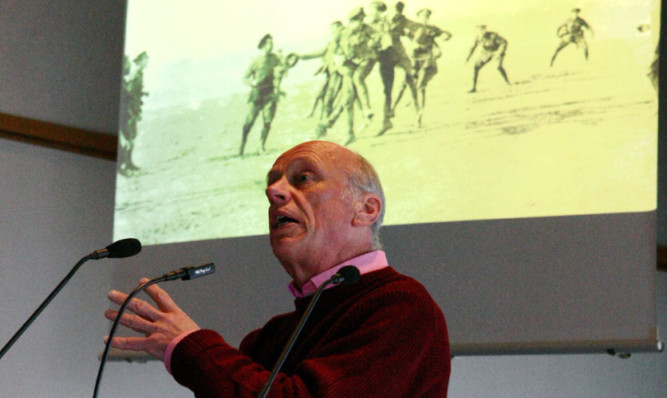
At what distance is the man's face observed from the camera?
2.12 metres

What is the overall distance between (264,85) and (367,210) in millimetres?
1785

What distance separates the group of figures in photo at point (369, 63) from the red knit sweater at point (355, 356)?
5.23ft

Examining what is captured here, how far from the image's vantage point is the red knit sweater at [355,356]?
168 centimetres

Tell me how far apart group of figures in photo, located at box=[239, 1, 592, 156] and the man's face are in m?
1.24

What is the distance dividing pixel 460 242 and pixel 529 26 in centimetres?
84

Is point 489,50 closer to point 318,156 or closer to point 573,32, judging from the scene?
point 573,32

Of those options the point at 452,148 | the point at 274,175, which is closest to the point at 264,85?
the point at 452,148

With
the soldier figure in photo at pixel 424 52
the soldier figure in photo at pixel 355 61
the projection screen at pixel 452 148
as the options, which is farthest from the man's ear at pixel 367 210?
the soldier figure in photo at pixel 355 61

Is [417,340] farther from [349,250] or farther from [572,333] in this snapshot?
[572,333]

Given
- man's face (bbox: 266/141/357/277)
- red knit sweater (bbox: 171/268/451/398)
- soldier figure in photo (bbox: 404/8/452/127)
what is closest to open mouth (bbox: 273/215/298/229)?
man's face (bbox: 266/141/357/277)

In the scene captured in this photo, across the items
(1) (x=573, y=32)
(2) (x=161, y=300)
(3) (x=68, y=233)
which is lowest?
(3) (x=68, y=233)

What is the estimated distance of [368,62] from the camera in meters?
3.60

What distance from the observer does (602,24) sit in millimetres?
3096

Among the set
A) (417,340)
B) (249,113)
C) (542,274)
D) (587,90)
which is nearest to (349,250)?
(417,340)
